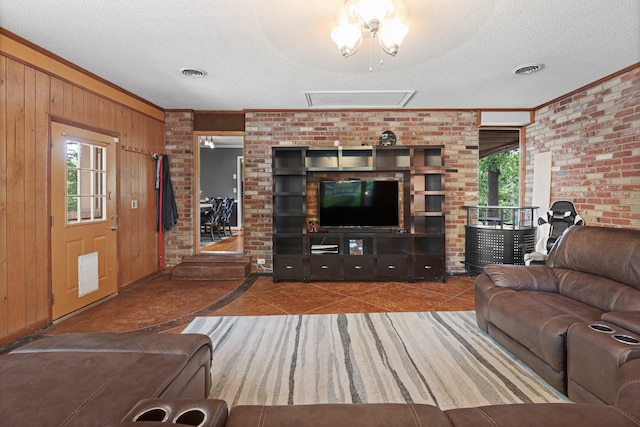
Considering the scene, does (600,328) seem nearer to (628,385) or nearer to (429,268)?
(628,385)

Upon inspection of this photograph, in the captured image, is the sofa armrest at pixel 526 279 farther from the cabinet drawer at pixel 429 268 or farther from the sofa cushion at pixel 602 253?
the cabinet drawer at pixel 429 268

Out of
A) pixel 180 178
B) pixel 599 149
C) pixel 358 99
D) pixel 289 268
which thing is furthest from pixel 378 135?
pixel 180 178

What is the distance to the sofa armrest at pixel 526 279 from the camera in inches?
95.7

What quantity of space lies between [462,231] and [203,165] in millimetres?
7269

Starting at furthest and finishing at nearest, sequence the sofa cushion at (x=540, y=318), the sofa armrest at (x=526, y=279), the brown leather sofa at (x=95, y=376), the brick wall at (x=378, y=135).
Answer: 1. the brick wall at (x=378, y=135)
2. the sofa armrest at (x=526, y=279)
3. the sofa cushion at (x=540, y=318)
4. the brown leather sofa at (x=95, y=376)

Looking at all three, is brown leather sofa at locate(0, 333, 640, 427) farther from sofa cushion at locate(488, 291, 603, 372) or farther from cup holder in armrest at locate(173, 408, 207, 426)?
sofa cushion at locate(488, 291, 603, 372)

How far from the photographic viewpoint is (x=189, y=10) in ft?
7.22

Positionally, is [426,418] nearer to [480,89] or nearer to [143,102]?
[480,89]

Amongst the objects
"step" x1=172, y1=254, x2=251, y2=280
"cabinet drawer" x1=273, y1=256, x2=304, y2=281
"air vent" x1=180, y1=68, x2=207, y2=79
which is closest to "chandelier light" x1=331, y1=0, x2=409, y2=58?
"air vent" x1=180, y1=68, x2=207, y2=79

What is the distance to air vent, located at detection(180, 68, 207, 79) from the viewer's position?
3.22m

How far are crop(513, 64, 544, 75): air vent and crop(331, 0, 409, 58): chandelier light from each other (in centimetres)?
183

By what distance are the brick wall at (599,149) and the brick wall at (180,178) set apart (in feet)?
17.7

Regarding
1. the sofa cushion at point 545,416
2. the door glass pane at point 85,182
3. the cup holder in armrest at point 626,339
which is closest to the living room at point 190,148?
the door glass pane at point 85,182

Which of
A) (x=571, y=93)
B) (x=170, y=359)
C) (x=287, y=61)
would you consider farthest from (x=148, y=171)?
(x=571, y=93)
